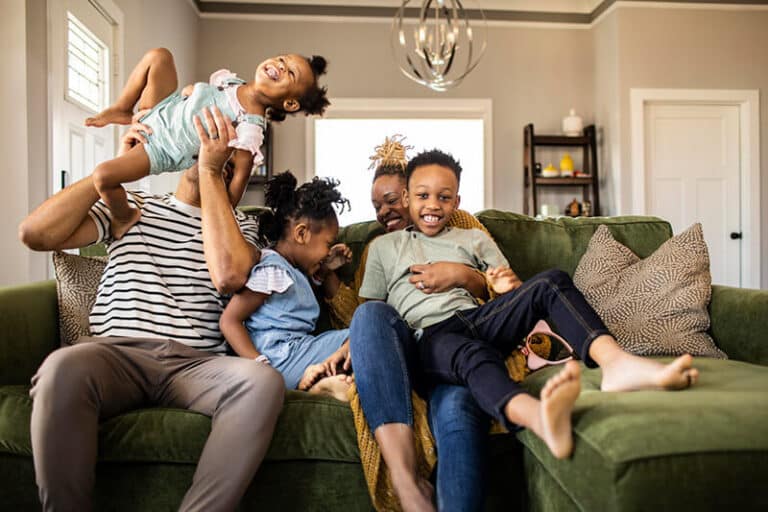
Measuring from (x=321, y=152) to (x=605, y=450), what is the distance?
5.34 metres

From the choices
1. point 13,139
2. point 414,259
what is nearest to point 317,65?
point 414,259

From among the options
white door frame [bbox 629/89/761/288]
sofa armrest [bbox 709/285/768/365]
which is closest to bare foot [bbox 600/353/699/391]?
sofa armrest [bbox 709/285/768/365]

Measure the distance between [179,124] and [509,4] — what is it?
4.60m

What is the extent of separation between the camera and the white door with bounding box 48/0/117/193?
9.68ft

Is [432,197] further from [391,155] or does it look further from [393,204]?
[391,155]

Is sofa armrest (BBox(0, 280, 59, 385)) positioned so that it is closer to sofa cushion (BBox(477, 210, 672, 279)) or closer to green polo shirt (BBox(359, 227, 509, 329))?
green polo shirt (BBox(359, 227, 509, 329))

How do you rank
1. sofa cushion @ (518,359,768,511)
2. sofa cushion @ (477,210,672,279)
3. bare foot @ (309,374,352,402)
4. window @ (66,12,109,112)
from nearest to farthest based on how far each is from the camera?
sofa cushion @ (518,359,768,511) < bare foot @ (309,374,352,402) < sofa cushion @ (477,210,672,279) < window @ (66,12,109,112)

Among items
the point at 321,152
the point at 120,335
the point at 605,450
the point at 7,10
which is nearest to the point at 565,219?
the point at 605,450

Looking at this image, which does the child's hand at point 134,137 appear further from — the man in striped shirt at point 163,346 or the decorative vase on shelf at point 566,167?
the decorative vase on shelf at point 566,167

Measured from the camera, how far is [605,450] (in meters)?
0.99

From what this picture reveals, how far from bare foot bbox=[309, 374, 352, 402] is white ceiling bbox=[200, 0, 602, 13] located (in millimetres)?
4588

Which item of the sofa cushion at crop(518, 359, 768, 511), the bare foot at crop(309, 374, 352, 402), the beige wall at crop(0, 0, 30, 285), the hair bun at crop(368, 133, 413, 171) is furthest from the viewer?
the beige wall at crop(0, 0, 30, 285)

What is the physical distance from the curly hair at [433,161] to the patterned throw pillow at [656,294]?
0.54 meters

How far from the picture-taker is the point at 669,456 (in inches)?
38.7
